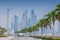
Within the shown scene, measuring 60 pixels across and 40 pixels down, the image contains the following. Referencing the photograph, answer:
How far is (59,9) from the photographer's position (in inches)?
1194

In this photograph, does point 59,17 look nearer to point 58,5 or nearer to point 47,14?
point 58,5

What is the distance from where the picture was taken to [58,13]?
3131 cm

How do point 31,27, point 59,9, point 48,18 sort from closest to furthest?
point 59,9, point 48,18, point 31,27

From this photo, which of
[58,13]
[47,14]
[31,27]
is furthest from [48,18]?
[31,27]

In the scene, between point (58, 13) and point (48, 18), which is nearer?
point (58, 13)

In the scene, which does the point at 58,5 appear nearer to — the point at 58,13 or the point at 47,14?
the point at 58,13

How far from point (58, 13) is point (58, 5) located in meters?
1.35

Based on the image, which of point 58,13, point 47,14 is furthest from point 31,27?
point 58,13

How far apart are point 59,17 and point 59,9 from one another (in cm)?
140

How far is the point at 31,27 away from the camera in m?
86.4

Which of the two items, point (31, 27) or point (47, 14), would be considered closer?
point (47, 14)

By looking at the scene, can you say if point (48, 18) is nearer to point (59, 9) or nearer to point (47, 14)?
point (47, 14)

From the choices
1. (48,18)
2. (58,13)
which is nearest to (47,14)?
(48,18)

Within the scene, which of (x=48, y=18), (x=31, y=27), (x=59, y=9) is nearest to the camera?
(x=59, y=9)
